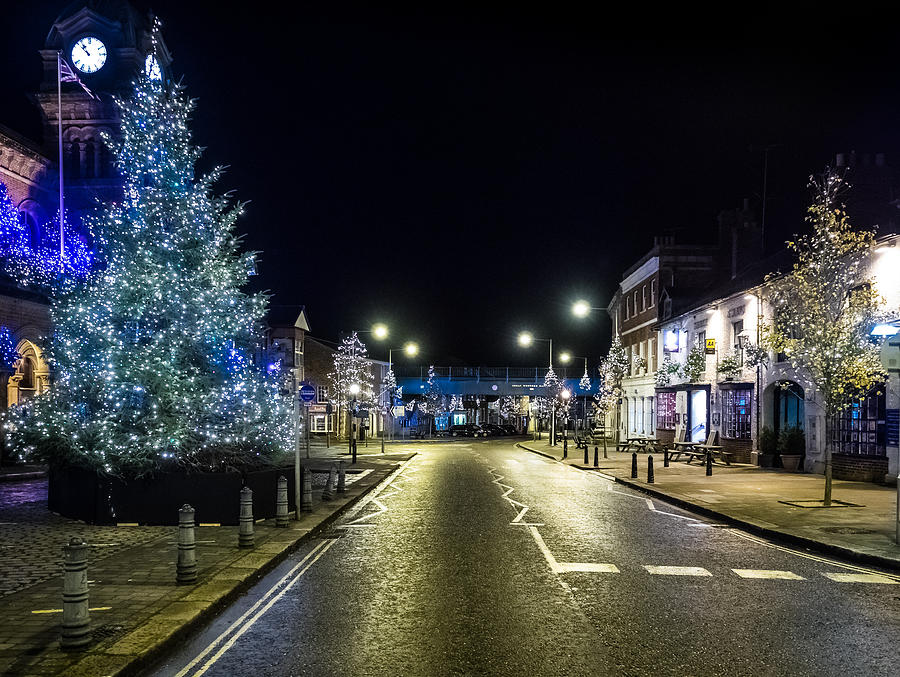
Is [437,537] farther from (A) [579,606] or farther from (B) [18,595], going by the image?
(B) [18,595]

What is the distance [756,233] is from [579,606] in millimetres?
32526

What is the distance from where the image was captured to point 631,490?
19.3m

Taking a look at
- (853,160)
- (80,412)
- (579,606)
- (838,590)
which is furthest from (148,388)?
(853,160)

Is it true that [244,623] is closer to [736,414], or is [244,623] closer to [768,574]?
[768,574]

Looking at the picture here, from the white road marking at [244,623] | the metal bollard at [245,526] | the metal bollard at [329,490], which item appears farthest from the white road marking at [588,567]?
the metal bollard at [329,490]

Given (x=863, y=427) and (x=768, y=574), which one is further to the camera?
(x=863, y=427)

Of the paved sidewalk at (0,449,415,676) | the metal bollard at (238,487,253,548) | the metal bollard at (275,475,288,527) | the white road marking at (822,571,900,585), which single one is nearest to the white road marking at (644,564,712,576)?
the white road marking at (822,571,900,585)

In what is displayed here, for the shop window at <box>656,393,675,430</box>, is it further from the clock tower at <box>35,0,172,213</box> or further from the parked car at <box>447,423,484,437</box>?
the clock tower at <box>35,0,172,213</box>

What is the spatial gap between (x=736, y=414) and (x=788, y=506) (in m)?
15.2

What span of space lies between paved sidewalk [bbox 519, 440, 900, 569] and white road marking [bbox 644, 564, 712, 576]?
2604mm

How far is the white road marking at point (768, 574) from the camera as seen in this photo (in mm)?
8852

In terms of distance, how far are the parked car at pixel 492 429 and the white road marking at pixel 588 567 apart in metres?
57.6

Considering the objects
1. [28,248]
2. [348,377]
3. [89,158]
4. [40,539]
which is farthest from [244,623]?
[348,377]

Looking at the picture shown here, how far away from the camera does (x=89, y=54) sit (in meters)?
32.8
